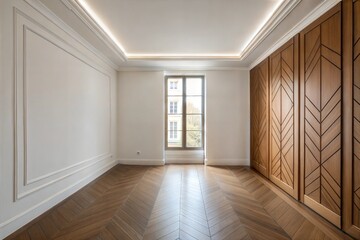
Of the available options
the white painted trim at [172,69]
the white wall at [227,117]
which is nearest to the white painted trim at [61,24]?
the white painted trim at [172,69]

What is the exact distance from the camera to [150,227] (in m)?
2.33

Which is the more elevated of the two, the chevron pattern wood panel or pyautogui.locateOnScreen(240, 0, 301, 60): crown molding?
pyautogui.locateOnScreen(240, 0, 301, 60): crown molding

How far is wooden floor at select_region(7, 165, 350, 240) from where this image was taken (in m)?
2.20

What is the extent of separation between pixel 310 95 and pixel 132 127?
4293 mm

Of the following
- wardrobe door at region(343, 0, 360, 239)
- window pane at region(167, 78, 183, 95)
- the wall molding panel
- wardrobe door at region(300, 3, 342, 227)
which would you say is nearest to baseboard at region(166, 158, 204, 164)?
window pane at region(167, 78, 183, 95)

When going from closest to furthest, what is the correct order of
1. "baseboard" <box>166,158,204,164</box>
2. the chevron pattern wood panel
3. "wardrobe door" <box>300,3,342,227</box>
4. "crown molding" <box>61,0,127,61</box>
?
the chevron pattern wood panel
"wardrobe door" <box>300,3,342,227</box>
"crown molding" <box>61,0,127,61</box>
"baseboard" <box>166,158,204,164</box>

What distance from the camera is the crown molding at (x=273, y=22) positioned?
263 centimetres

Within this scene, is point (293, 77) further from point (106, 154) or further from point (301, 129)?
point (106, 154)

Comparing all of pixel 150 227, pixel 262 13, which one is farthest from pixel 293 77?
pixel 150 227

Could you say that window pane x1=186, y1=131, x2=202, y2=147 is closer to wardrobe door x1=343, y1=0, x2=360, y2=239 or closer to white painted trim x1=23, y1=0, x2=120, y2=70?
white painted trim x1=23, y1=0, x2=120, y2=70

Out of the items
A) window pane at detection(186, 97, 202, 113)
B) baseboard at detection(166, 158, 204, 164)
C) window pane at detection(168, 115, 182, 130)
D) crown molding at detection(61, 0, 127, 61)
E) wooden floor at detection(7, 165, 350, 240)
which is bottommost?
wooden floor at detection(7, 165, 350, 240)

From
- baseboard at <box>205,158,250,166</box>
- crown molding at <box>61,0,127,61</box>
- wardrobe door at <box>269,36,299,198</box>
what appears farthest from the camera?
baseboard at <box>205,158,250,166</box>

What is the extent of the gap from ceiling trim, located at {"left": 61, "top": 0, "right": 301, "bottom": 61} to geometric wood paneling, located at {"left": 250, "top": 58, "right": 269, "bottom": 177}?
600 millimetres

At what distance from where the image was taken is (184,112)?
5.89m
